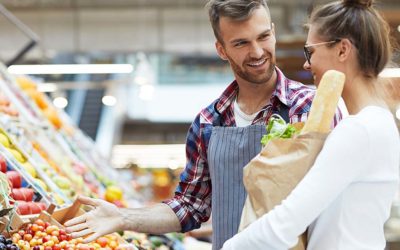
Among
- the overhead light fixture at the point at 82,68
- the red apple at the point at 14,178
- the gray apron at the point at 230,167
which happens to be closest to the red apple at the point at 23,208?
the red apple at the point at 14,178

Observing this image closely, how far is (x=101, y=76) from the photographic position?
707 inches

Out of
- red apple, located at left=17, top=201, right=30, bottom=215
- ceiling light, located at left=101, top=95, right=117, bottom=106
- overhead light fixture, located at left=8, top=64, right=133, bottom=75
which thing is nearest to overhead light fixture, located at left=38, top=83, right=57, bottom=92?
ceiling light, located at left=101, top=95, right=117, bottom=106

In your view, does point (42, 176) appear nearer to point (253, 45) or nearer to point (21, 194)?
point (21, 194)

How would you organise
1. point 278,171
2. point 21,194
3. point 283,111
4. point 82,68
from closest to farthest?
point 278,171, point 283,111, point 21,194, point 82,68

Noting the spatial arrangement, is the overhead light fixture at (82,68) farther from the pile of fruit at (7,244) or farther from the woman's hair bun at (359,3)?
the woman's hair bun at (359,3)

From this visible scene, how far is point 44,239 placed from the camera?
10.2 feet

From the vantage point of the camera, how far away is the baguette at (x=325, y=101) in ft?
7.40

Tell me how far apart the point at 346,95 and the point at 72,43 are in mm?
12386

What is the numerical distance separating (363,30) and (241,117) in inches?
34.0

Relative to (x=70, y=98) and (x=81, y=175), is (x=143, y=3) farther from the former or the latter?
(x=81, y=175)

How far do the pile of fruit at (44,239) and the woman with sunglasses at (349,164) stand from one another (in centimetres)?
98

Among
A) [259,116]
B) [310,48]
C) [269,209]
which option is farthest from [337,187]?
[259,116]

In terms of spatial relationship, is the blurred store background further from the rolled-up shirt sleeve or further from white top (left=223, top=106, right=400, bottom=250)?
white top (left=223, top=106, right=400, bottom=250)

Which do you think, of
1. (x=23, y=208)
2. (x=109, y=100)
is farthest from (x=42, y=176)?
→ (x=109, y=100)
